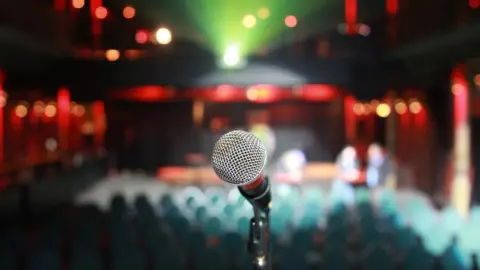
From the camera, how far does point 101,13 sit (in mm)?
9508

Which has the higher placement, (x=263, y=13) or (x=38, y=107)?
(x=263, y=13)

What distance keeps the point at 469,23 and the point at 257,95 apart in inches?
358

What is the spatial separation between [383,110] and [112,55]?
299 inches

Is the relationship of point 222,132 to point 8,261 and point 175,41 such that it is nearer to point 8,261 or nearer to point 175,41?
point 175,41

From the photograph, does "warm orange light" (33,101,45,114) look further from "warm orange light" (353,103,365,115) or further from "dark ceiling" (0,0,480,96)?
"warm orange light" (353,103,365,115)

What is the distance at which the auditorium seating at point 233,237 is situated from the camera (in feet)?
18.0

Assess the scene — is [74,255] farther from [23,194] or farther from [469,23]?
[469,23]

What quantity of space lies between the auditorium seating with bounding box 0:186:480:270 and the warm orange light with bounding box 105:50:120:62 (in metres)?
3.22

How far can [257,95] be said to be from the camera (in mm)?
16906

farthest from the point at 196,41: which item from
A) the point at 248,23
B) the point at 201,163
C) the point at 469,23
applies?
the point at 201,163

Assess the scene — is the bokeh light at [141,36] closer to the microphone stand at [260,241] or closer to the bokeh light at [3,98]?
the bokeh light at [3,98]

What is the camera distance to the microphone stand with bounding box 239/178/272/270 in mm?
2010

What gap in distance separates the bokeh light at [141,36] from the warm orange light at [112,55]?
18.2 inches

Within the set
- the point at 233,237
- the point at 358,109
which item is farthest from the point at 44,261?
the point at 358,109
